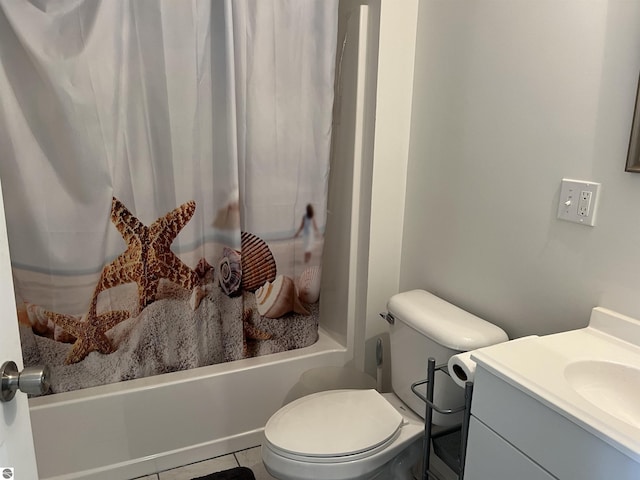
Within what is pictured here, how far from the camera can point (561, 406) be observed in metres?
0.91

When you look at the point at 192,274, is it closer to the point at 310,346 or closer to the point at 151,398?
the point at 151,398

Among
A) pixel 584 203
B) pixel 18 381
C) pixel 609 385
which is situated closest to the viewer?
pixel 18 381

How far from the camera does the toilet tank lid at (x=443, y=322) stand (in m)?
1.43

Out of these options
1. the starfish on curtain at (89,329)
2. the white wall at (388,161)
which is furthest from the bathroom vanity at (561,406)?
the starfish on curtain at (89,329)

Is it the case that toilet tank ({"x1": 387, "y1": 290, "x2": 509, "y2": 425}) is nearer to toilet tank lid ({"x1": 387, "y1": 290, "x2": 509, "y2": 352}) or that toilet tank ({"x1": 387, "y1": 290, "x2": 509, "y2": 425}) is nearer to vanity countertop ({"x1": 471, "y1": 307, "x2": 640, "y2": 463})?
toilet tank lid ({"x1": 387, "y1": 290, "x2": 509, "y2": 352})

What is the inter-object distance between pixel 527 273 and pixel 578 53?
627mm

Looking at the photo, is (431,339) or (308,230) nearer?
(431,339)

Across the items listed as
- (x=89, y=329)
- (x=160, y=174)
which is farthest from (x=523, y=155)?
(x=89, y=329)

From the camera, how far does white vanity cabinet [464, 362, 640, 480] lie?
85 centimetres

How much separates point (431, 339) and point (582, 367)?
1.59 ft

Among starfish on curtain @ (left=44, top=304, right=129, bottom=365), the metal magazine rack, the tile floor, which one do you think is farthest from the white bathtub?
the metal magazine rack

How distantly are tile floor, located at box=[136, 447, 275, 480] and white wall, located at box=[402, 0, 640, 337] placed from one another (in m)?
0.98

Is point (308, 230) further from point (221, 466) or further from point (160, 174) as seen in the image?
point (221, 466)

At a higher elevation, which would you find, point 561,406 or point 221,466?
point 561,406
